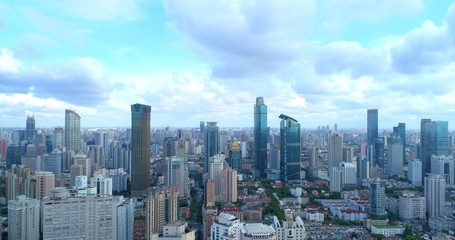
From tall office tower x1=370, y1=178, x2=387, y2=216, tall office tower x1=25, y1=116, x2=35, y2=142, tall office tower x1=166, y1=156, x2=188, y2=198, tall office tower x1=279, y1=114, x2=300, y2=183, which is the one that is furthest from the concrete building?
tall office tower x1=25, y1=116, x2=35, y2=142

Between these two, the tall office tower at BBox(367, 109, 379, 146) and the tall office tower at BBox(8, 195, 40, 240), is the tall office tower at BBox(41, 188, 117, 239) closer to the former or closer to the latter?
the tall office tower at BBox(8, 195, 40, 240)

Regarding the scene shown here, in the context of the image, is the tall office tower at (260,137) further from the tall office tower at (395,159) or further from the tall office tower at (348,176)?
the tall office tower at (395,159)

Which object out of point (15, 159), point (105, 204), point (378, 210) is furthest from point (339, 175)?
point (15, 159)

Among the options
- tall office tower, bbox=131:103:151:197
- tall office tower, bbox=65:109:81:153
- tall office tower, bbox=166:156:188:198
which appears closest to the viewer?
tall office tower, bbox=131:103:151:197

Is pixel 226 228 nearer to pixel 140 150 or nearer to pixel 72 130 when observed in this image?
pixel 140 150

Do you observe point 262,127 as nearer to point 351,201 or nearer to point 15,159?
point 351,201

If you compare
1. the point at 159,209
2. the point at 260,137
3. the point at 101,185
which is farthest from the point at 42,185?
the point at 260,137

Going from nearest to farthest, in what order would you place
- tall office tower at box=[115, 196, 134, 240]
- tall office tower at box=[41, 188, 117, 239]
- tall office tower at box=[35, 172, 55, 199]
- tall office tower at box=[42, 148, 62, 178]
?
tall office tower at box=[41, 188, 117, 239] < tall office tower at box=[115, 196, 134, 240] < tall office tower at box=[35, 172, 55, 199] < tall office tower at box=[42, 148, 62, 178]
